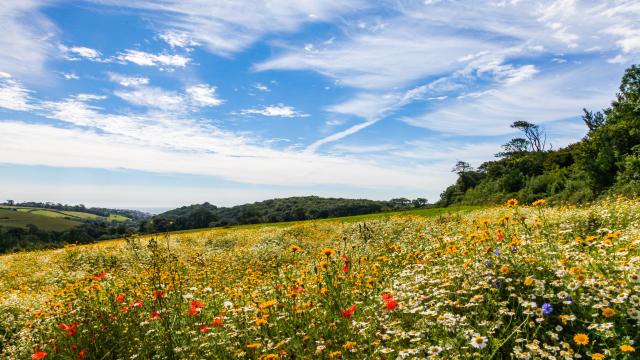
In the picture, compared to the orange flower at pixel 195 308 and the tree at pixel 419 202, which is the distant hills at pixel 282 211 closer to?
Result: the tree at pixel 419 202

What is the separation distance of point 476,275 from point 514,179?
5415cm

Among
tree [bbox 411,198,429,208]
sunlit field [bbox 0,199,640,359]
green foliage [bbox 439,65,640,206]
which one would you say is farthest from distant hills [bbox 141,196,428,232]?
sunlit field [bbox 0,199,640,359]

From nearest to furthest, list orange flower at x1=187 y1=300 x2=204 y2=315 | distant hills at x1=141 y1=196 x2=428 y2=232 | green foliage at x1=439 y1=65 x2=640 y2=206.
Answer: orange flower at x1=187 y1=300 x2=204 y2=315
green foliage at x1=439 y1=65 x2=640 y2=206
distant hills at x1=141 y1=196 x2=428 y2=232

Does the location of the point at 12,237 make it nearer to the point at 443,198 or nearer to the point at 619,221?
the point at 619,221

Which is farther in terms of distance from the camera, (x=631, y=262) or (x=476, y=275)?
(x=476, y=275)

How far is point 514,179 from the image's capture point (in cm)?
5231

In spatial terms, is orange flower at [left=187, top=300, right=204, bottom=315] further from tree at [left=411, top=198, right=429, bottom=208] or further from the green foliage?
tree at [left=411, top=198, right=429, bottom=208]

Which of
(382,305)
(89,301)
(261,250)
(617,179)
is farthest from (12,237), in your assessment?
(617,179)

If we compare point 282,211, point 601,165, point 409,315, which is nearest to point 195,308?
point 409,315

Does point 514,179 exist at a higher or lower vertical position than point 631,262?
higher

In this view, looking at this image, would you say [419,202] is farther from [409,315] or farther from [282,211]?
[409,315]

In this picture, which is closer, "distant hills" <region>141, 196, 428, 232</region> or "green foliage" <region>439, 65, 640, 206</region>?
"green foliage" <region>439, 65, 640, 206</region>

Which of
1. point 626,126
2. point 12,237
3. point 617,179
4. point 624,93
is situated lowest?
point 12,237

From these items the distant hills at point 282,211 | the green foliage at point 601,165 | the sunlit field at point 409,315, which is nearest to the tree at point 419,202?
the distant hills at point 282,211
